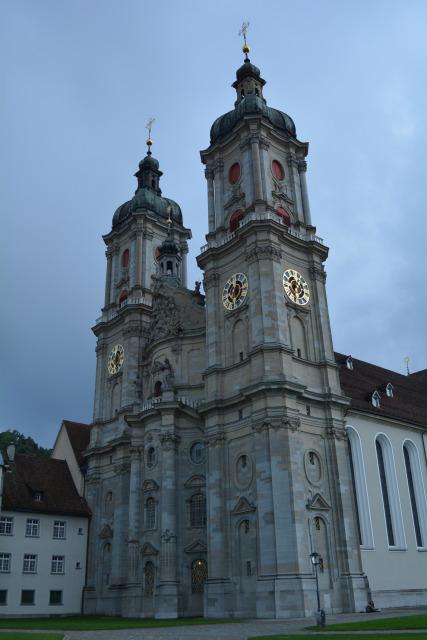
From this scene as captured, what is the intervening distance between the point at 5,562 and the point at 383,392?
106 ft

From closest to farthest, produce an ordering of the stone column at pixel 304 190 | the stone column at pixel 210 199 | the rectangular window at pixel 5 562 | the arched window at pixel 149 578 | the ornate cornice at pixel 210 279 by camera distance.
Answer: the arched window at pixel 149 578 < the ornate cornice at pixel 210 279 < the rectangular window at pixel 5 562 < the stone column at pixel 304 190 < the stone column at pixel 210 199

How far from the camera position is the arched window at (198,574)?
41.7 metres

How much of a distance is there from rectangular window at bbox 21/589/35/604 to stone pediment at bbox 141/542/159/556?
1066 cm

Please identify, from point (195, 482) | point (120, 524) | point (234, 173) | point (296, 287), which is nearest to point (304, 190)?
point (234, 173)

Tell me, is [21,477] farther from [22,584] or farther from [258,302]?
[258,302]

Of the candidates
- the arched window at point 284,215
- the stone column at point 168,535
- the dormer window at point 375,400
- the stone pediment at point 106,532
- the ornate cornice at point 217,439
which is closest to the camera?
the stone column at point 168,535

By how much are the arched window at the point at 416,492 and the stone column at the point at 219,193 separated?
73.2ft

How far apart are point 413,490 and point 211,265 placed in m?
22.5

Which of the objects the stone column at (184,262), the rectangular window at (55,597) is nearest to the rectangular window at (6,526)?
the rectangular window at (55,597)

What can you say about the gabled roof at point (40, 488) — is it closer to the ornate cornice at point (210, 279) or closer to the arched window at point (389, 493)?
the ornate cornice at point (210, 279)

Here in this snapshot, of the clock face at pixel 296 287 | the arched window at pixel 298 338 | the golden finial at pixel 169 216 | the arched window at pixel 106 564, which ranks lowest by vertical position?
the arched window at pixel 106 564

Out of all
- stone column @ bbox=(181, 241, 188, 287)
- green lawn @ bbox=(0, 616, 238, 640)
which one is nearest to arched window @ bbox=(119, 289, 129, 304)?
stone column @ bbox=(181, 241, 188, 287)

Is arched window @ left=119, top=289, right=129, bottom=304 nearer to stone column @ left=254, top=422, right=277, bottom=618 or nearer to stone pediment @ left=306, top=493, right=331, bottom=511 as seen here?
stone column @ left=254, top=422, right=277, bottom=618

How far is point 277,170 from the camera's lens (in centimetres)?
4934
